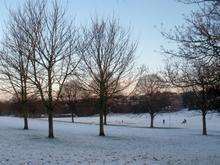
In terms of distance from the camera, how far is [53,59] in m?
28.7

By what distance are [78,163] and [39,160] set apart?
146 cm

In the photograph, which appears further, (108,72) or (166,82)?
(108,72)

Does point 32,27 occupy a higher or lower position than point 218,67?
higher

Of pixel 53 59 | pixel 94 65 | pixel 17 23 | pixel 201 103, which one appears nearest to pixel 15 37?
pixel 17 23

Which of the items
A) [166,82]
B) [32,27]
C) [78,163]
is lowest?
[78,163]

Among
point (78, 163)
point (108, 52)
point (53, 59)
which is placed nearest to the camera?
point (78, 163)

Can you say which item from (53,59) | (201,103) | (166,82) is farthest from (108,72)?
(166,82)

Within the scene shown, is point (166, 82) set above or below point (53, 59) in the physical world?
below

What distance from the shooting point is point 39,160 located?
16250 mm

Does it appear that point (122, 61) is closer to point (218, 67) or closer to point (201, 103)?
point (201, 103)

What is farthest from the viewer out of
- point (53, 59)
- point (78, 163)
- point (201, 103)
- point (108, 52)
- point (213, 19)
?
point (201, 103)

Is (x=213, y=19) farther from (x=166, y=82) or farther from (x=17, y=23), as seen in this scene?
(x=17, y=23)

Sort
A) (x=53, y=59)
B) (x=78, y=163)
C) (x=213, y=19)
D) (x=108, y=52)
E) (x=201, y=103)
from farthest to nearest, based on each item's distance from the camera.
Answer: (x=201, y=103) < (x=108, y=52) < (x=53, y=59) < (x=78, y=163) < (x=213, y=19)

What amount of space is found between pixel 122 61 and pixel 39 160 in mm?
18534
